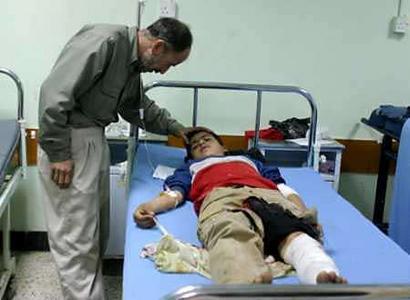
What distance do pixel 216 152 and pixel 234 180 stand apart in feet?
1.23

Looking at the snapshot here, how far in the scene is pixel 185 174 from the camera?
2346mm

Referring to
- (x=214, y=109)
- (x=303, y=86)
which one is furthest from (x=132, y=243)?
(x=303, y=86)

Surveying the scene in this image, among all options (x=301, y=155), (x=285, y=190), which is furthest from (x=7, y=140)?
(x=301, y=155)

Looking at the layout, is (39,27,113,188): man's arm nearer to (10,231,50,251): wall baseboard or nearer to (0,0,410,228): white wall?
(0,0,410,228): white wall

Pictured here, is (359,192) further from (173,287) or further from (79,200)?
(173,287)

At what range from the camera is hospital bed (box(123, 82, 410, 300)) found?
153 centimetres

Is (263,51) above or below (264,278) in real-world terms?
above

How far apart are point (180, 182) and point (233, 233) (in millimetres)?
643

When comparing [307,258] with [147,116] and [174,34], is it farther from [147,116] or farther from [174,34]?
[147,116]

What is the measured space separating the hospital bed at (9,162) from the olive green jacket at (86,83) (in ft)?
1.23

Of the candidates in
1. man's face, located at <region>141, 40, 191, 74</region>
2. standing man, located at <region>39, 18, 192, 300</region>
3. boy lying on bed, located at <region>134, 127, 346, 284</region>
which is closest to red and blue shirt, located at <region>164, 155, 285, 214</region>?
boy lying on bed, located at <region>134, 127, 346, 284</region>

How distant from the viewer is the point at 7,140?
2.53 m

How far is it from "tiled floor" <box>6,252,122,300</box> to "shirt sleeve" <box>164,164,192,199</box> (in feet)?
2.73

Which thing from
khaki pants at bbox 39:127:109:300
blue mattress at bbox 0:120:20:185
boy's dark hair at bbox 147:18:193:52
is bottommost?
khaki pants at bbox 39:127:109:300
